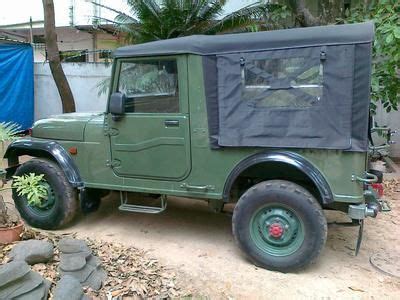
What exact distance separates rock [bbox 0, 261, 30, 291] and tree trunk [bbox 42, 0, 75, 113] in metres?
7.06

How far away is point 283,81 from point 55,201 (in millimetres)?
2911

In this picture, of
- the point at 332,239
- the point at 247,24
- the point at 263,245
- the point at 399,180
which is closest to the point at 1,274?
the point at 263,245

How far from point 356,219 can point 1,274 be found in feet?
9.73

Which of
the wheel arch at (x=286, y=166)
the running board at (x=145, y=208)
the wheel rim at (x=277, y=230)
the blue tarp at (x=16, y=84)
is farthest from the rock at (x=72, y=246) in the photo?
the blue tarp at (x=16, y=84)

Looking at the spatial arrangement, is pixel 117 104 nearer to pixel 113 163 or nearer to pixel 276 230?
pixel 113 163

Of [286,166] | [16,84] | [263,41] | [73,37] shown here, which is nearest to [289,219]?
[286,166]

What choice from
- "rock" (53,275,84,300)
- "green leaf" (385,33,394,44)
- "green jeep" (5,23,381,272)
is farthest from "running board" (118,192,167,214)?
"green leaf" (385,33,394,44)

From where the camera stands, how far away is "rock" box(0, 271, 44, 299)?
324 cm

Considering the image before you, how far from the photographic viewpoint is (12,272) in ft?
10.8

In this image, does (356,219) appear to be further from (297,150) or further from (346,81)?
(346,81)

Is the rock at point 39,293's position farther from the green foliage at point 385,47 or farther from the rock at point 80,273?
the green foliage at point 385,47

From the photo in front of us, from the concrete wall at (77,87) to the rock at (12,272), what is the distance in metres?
8.34

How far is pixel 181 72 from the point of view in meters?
4.46

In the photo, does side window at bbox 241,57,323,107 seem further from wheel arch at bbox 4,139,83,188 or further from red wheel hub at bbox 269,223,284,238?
wheel arch at bbox 4,139,83,188
